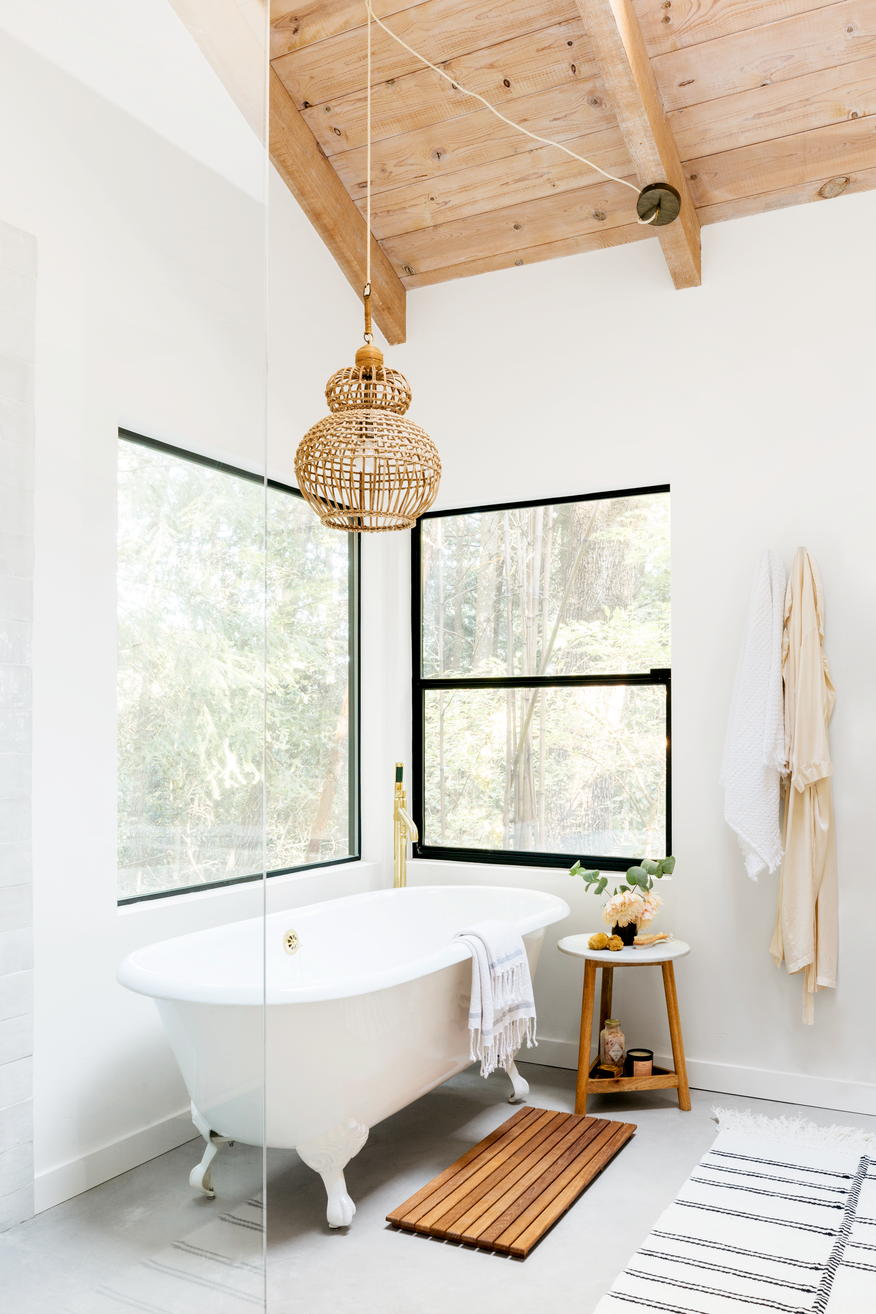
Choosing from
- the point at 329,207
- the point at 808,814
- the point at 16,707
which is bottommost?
the point at 808,814

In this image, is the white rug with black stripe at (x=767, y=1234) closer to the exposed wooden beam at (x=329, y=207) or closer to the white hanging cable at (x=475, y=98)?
the white hanging cable at (x=475, y=98)

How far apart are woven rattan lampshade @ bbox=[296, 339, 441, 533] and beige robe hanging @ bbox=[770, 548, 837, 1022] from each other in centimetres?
136

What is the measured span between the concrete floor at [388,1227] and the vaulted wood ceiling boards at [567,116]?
300 centimetres

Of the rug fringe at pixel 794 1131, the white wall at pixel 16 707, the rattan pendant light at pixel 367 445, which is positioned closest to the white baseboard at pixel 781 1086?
the rug fringe at pixel 794 1131

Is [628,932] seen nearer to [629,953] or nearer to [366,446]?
[629,953]

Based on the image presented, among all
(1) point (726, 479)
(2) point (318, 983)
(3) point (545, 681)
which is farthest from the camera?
(3) point (545, 681)

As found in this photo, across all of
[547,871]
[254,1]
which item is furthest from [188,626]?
[547,871]

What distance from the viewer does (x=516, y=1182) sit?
274 centimetres

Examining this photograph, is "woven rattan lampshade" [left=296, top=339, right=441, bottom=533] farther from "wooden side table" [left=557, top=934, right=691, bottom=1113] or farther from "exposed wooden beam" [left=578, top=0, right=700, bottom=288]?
"wooden side table" [left=557, top=934, right=691, bottom=1113]

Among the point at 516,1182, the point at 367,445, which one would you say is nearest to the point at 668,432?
the point at 367,445

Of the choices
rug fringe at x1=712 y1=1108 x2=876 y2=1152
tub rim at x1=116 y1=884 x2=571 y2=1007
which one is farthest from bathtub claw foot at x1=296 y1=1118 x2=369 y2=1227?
rug fringe at x1=712 y1=1108 x2=876 y2=1152

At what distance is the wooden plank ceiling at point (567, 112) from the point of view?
9.91 feet

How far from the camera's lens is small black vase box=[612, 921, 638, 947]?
11.2 feet

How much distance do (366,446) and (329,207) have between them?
5.48ft
